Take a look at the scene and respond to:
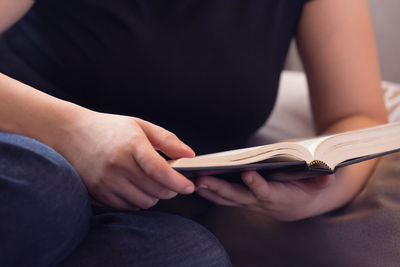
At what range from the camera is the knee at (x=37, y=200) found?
0.39 meters

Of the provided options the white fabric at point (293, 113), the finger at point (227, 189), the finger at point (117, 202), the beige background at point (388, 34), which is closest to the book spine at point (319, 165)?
the finger at point (227, 189)

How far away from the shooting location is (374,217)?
2.08ft

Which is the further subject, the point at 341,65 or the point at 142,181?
the point at 341,65

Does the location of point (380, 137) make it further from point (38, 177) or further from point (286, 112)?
point (286, 112)

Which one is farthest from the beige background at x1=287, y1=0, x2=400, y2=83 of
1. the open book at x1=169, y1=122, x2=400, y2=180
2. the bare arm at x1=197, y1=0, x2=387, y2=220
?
the open book at x1=169, y1=122, x2=400, y2=180

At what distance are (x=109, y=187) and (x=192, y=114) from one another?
32 centimetres

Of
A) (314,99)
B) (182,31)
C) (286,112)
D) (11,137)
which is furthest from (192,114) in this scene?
(286,112)

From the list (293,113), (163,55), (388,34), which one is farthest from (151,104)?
(388,34)

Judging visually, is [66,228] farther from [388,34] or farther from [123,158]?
[388,34]

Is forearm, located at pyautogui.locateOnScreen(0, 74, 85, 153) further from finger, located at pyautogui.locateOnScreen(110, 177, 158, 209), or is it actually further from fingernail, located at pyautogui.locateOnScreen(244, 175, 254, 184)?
fingernail, located at pyautogui.locateOnScreen(244, 175, 254, 184)

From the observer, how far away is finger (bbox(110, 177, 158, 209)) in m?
0.50

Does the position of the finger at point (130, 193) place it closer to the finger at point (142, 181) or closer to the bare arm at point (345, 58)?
the finger at point (142, 181)

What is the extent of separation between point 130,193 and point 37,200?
13 cm

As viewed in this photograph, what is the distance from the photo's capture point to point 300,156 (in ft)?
1.59
